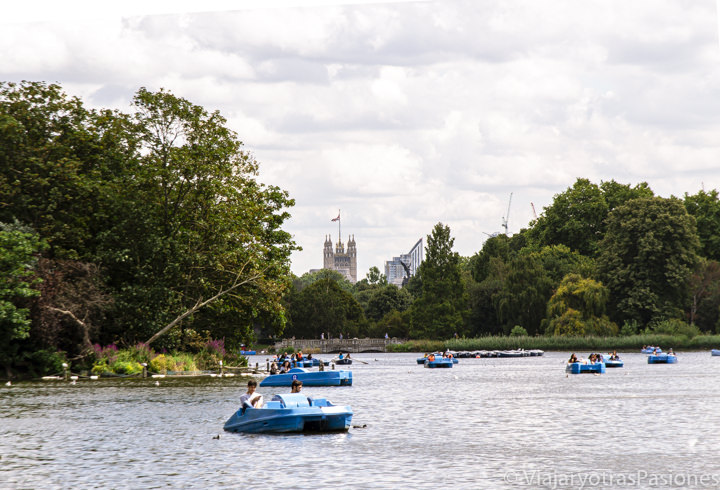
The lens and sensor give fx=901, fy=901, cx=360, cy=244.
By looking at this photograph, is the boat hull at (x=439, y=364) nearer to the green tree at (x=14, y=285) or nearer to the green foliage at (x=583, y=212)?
the green tree at (x=14, y=285)

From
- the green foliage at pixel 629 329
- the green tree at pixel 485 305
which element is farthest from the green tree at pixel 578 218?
the green foliage at pixel 629 329

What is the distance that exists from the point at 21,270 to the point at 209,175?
1553 centimetres

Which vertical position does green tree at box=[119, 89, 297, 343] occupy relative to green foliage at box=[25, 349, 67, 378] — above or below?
Answer: above

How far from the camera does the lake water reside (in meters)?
21.5

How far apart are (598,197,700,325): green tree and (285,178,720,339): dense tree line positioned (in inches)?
5.3

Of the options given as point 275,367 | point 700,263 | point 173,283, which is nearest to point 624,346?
point 700,263

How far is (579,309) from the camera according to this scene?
391 feet

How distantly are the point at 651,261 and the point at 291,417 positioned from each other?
96262 millimetres

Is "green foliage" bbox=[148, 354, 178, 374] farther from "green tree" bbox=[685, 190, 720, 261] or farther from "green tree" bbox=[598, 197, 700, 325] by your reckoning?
"green tree" bbox=[685, 190, 720, 261]

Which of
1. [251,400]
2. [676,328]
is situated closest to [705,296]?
[676,328]

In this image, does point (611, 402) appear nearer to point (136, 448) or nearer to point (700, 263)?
point (136, 448)

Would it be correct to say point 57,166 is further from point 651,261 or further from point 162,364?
point 651,261

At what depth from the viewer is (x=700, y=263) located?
118188 mm

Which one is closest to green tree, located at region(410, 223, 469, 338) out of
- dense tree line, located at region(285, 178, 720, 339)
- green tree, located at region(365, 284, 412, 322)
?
dense tree line, located at region(285, 178, 720, 339)
